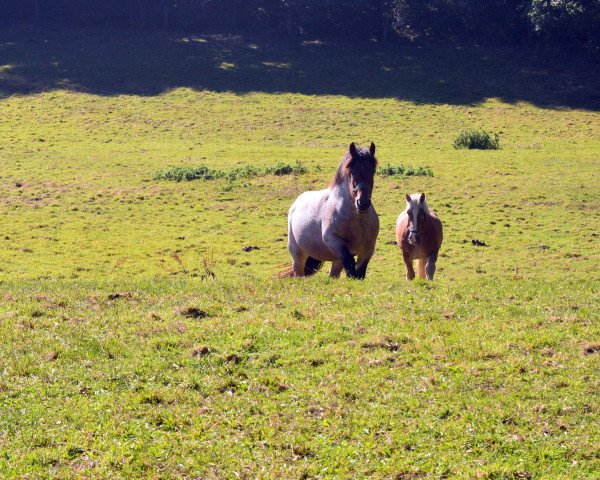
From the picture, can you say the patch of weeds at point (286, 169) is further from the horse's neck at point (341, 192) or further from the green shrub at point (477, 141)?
the horse's neck at point (341, 192)

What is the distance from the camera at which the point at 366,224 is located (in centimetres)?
1499

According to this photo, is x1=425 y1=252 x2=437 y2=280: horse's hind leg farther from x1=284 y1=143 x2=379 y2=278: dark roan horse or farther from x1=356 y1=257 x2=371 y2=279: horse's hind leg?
x1=356 y1=257 x2=371 y2=279: horse's hind leg

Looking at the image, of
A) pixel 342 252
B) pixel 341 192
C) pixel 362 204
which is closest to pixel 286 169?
pixel 341 192

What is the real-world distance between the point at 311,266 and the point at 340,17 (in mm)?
52058

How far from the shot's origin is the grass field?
299 inches

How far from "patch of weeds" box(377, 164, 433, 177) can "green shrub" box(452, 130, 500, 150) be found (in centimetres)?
657

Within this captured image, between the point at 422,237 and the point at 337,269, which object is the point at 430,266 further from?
the point at 337,269

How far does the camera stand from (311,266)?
17016 millimetres

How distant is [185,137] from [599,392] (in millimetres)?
36916

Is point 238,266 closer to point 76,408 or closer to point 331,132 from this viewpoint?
point 76,408

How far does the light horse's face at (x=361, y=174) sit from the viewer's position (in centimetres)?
1427

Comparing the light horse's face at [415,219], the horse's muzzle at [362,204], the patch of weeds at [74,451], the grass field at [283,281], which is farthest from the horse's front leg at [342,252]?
the patch of weeds at [74,451]

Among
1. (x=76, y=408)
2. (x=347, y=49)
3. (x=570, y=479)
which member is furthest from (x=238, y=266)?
(x=347, y=49)

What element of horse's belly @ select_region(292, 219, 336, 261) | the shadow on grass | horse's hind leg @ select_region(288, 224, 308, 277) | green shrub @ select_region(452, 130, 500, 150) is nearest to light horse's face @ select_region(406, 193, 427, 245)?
horse's belly @ select_region(292, 219, 336, 261)
